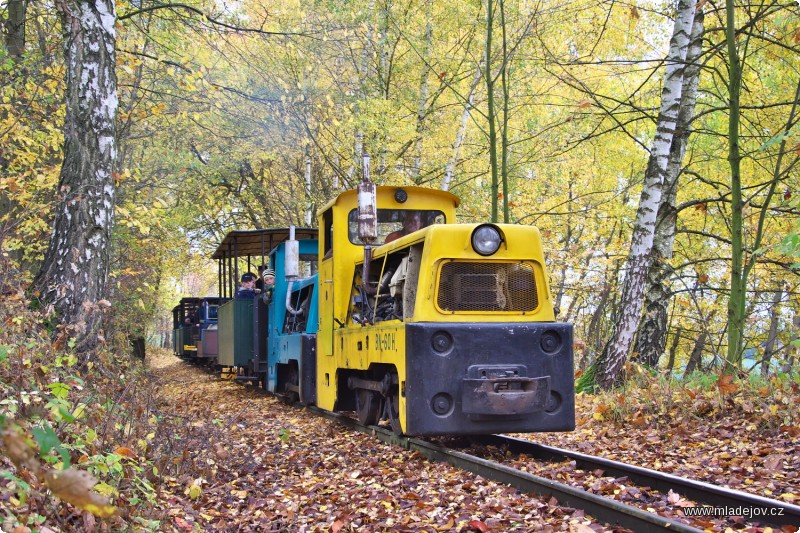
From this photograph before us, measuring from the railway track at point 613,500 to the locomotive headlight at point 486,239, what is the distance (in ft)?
6.20

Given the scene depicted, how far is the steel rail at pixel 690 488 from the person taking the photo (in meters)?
4.44

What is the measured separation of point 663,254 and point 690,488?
713 cm

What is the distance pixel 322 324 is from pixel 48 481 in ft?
27.5

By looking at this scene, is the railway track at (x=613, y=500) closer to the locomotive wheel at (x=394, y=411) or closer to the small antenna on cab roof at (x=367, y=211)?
the locomotive wheel at (x=394, y=411)

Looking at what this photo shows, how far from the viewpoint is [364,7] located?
1916 cm

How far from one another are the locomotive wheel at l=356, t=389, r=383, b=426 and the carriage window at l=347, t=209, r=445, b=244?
1.86 metres

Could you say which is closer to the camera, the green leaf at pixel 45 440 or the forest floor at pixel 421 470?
the green leaf at pixel 45 440

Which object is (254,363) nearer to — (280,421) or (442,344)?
(280,421)

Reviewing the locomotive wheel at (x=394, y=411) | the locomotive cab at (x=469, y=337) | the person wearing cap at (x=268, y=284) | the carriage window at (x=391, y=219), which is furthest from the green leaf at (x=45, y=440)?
the person wearing cap at (x=268, y=284)

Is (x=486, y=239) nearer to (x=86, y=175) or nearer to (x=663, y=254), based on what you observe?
(x=86, y=175)

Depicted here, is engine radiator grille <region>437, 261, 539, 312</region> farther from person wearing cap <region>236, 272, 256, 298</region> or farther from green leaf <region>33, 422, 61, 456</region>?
person wearing cap <region>236, 272, 256, 298</region>

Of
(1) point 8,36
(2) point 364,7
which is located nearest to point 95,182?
(1) point 8,36

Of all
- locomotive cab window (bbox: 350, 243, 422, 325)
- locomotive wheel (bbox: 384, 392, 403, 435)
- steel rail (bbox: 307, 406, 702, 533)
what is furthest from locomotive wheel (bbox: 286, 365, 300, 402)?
steel rail (bbox: 307, 406, 702, 533)

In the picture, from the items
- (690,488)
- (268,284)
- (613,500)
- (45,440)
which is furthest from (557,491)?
(268,284)
